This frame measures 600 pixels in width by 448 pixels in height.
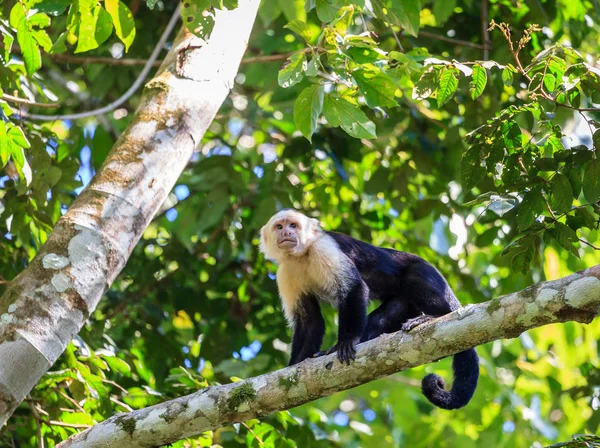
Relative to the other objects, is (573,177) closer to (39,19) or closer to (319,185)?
(39,19)

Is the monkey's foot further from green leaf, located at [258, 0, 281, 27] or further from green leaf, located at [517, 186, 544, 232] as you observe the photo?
green leaf, located at [258, 0, 281, 27]

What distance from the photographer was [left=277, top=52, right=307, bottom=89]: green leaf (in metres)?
2.88

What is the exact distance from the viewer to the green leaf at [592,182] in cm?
269

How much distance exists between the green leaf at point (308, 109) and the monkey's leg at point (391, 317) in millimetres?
1401

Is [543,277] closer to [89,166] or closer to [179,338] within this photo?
[179,338]

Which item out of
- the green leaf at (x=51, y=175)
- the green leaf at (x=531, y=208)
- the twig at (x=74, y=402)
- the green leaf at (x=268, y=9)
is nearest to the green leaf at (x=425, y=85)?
the green leaf at (x=531, y=208)

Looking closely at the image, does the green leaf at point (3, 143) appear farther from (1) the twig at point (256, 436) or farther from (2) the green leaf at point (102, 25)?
(1) the twig at point (256, 436)

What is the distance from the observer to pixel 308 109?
303cm

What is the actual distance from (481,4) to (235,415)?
3494 mm

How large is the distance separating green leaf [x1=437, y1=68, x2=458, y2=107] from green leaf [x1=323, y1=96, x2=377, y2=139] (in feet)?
0.94

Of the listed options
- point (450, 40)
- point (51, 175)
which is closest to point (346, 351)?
point (51, 175)

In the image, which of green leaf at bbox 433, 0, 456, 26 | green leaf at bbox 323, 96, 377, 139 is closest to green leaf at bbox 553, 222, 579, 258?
green leaf at bbox 323, 96, 377, 139

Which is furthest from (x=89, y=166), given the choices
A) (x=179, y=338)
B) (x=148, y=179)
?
(x=148, y=179)

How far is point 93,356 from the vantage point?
12.1 ft
